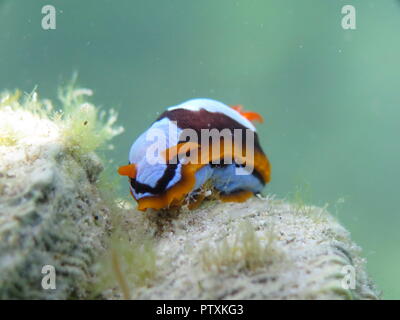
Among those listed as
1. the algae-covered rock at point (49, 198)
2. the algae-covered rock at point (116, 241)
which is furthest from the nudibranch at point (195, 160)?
the algae-covered rock at point (49, 198)

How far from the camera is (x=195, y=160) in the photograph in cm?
295

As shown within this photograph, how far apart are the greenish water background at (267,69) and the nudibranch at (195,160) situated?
7.42m

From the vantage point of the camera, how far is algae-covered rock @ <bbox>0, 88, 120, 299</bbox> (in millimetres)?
1787

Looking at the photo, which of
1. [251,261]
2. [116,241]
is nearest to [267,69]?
[116,241]

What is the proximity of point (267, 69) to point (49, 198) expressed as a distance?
11232 millimetres

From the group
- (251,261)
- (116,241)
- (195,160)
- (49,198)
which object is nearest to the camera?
(251,261)

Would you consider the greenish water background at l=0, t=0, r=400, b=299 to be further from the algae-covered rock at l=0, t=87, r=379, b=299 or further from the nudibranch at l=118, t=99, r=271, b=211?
the algae-covered rock at l=0, t=87, r=379, b=299

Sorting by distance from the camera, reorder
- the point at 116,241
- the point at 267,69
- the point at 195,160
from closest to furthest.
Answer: the point at 116,241, the point at 195,160, the point at 267,69

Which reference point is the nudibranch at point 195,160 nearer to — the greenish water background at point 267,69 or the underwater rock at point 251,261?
the underwater rock at point 251,261

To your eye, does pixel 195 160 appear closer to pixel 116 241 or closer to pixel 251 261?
pixel 116 241

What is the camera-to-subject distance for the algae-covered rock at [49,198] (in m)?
1.79

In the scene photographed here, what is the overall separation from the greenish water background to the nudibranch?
24.3 ft

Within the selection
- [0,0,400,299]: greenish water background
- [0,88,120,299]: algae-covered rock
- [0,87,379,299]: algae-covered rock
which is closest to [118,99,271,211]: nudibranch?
[0,87,379,299]: algae-covered rock
